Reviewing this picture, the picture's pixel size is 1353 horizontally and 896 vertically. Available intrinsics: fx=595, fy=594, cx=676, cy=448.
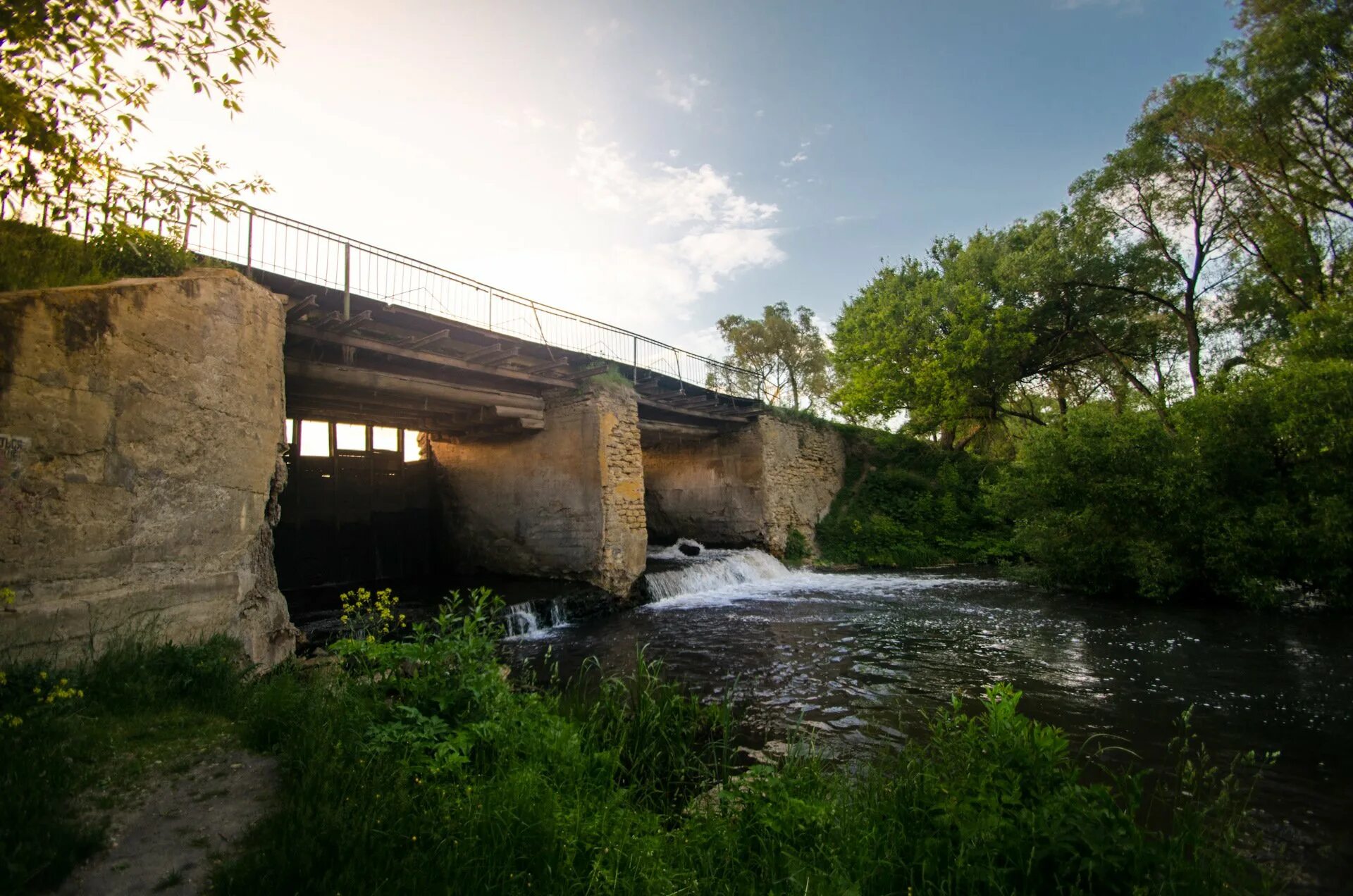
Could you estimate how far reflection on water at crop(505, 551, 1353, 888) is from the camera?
439cm

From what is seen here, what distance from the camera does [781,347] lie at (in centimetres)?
3114

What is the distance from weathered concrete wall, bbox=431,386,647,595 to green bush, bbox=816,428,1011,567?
8.71 meters

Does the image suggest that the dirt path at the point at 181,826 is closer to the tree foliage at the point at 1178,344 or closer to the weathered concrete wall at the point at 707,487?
the tree foliage at the point at 1178,344

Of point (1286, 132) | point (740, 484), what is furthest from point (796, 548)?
point (1286, 132)

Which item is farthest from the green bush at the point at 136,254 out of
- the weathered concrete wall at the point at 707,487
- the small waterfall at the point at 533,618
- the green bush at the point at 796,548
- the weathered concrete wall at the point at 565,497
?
the green bush at the point at 796,548

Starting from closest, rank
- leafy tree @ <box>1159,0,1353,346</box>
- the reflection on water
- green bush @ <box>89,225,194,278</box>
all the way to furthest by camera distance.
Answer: the reflection on water, green bush @ <box>89,225,194,278</box>, leafy tree @ <box>1159,0,1353,346</box>

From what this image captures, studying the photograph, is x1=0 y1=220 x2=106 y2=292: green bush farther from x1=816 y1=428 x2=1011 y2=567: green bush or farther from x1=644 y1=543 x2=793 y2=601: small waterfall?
x1=816 y1=428 x2=1011 y2=567: green bush

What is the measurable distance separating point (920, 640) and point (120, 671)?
8.07 m

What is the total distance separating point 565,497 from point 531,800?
9152mm

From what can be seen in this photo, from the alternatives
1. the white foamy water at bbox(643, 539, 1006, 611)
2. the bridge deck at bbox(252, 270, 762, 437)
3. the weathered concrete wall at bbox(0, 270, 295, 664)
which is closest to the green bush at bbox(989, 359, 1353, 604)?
the white foamy water at bbox(643, 539, 1006, 611)

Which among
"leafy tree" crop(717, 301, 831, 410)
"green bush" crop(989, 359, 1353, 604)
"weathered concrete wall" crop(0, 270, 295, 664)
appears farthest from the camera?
"leafy tree" crop(717, 301, 831, 410)

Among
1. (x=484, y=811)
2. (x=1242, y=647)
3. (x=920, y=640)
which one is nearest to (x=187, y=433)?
(x=484, y=811)

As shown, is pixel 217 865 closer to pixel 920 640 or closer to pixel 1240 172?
pixel 920 640

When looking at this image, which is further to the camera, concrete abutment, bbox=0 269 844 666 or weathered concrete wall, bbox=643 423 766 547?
weathered concrete wall, bbox=643 423 766 547
